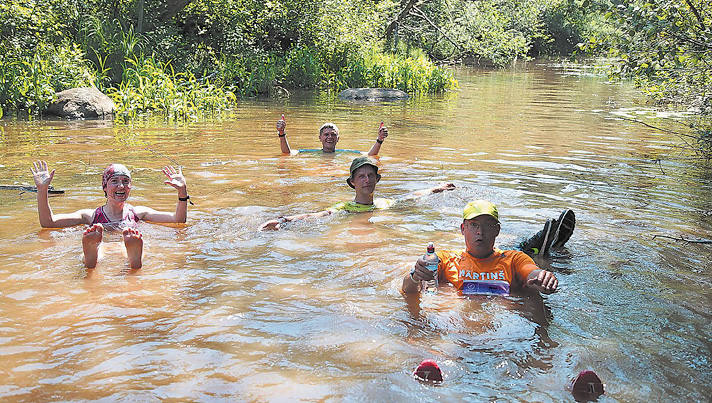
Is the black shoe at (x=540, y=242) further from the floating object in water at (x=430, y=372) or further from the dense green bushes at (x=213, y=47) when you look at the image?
the dense green bushes at (x=213, y=47)

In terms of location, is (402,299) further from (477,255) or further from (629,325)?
(629,325)

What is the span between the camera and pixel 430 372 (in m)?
3.72

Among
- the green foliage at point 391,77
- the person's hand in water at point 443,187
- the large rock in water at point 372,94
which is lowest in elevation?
the person's hand in water at point 443,187

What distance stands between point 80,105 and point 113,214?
996cm

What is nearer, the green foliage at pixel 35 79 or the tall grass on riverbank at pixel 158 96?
the green foliage at pixel 35 79

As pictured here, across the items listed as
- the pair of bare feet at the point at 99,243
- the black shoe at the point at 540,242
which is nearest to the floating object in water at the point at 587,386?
the black shoe at the point at 540,242

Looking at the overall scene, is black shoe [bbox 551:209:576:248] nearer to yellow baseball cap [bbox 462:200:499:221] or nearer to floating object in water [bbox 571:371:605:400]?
yellow baseball cap [bbox 462:200:499:221]

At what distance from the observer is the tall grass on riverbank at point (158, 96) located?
637 inches

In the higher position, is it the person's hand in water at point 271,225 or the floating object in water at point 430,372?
the person's hand in water at point 271,225

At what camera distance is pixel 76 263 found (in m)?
5.89

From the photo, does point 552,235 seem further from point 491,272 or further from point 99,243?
point 99,243

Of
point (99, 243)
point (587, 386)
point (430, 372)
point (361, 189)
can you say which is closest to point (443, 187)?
point (361, 189)

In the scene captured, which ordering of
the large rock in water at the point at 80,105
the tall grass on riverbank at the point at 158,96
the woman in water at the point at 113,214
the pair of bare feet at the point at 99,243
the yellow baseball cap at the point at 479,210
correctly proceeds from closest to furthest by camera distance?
the yellow baseball cap at the point at 479,210 → the pair of bare feet at the point at 99,243 → the woman in water at the point at 113,214 → the large rock in water at the point at 80,105 → the tall grass on riverbank at the point at 158,96

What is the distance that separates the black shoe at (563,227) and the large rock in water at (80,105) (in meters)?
12.5
